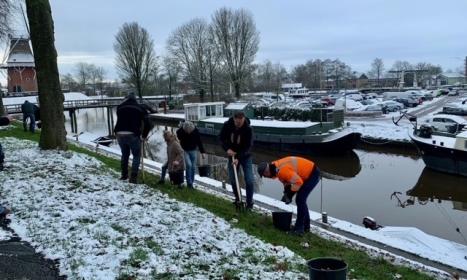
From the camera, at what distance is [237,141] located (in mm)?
8984

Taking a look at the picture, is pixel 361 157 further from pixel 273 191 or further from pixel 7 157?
pixel 7 157

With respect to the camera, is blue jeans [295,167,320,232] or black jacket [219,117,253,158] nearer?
blue jeans [295,167,320,232]

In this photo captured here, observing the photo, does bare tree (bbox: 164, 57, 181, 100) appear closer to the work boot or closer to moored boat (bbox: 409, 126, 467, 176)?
moored boat (bbox: 409, 126, 467, 176)

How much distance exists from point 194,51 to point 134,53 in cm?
1299

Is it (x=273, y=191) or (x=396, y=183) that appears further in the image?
(x=396, y=183)

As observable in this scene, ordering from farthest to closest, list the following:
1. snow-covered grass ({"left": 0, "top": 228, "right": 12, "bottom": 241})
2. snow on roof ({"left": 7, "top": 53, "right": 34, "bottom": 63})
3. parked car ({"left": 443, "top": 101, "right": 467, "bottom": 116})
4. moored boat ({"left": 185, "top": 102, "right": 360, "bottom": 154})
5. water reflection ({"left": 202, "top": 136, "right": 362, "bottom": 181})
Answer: snow on roof ({"left": 7, "top": 53, "right": 34, "bottom": 63}) < parked car ({"left": 443, "top": 101, "right": 467, "bottom": 116}) < moored boat ({"left": 185, "top": 102, "right": 360, "bottom": 154}) < water reflection ({"left": 202, "top": 136, "right": 362, "bottom": 181}) < snow-covered grass ({"left": 0, "top": 228, "right": 12, "bottom": 241})

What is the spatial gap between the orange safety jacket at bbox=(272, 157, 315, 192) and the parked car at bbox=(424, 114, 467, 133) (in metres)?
25.4

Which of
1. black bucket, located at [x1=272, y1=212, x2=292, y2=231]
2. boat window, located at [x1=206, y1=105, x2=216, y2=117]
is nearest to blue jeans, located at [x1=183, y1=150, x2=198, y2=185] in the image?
black bucket, located at [x1=272, y1=212, x2=292, y2=231]

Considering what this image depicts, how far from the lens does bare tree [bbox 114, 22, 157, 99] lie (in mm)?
81062

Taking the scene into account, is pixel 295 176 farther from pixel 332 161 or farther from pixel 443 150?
pixel 332 161

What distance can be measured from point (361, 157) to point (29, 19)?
23.7 metres

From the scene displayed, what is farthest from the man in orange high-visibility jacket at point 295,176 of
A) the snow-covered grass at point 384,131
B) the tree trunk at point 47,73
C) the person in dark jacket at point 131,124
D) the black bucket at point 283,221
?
the snow-covered grass at point 384,131

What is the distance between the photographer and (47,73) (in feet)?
42.8

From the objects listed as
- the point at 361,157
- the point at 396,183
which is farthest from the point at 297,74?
the point at 396,183
